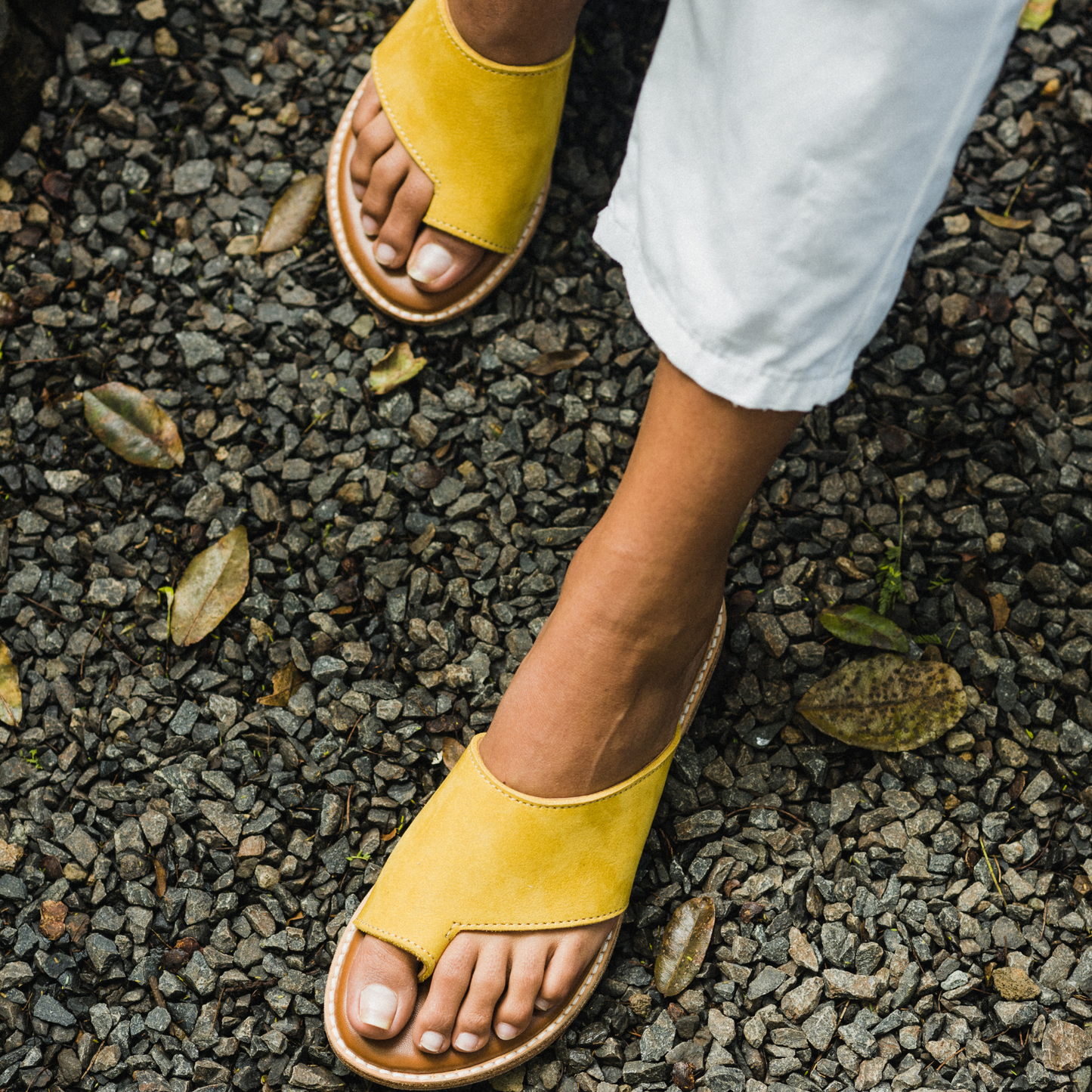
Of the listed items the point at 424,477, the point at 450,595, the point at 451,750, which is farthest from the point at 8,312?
the point at 451,750

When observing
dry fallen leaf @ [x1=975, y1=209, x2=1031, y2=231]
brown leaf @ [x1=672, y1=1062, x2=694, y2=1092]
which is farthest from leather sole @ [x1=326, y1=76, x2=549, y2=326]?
brown leaf @ [x1=672, y1=1062, x2=694, y2=1092]

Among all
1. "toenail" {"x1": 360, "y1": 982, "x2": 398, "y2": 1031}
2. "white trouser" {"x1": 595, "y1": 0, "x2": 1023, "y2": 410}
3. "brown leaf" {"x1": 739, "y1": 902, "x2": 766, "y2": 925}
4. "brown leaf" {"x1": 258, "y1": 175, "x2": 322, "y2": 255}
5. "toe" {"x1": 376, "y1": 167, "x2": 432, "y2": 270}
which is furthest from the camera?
"brown leaf" {"x1": 258, "y1": 175, "x2": 322, "y2": 255}

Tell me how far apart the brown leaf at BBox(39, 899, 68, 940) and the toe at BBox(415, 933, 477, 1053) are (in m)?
0.47

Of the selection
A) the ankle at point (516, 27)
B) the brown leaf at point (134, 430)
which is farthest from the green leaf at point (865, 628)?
the brown leaf at point (134, 430)

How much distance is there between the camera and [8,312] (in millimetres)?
1368

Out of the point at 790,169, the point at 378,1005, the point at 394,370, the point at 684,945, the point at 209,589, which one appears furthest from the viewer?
the point at 394,370

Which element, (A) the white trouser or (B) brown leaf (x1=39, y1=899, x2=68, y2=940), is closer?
(A) the white trouser

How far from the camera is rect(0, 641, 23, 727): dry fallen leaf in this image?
123 centimetres

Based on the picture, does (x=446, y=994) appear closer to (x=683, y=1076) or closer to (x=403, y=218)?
(x=683, y=1076)

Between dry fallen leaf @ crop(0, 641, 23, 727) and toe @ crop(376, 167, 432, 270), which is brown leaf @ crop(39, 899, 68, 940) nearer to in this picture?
dry fallen leaf @ crop(0, 641, 23, 727)

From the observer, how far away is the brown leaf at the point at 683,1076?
1.10 metres

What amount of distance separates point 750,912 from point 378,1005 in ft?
1.54

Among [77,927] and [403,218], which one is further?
[403,218]

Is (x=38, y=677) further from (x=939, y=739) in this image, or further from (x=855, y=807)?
(x=939, y=739)
